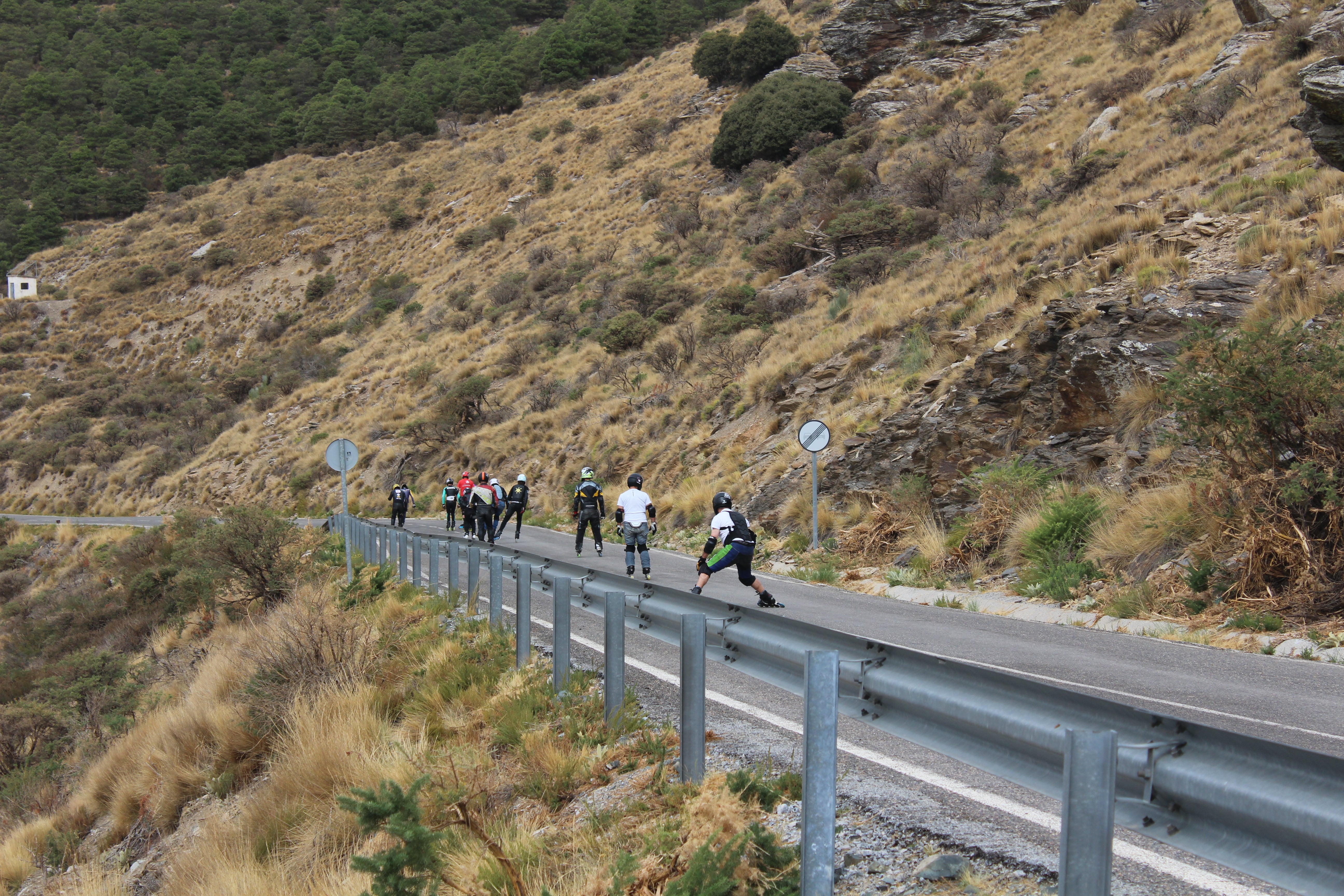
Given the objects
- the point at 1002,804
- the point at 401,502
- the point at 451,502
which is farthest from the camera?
the point at 401,502

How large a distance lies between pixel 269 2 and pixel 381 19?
15439 millimetres

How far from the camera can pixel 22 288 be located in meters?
68.9

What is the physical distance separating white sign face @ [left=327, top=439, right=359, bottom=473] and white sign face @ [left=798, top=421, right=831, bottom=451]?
26.1ft

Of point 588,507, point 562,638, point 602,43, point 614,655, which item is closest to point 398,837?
point 614,655

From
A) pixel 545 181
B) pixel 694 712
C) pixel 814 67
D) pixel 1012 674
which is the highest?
pixel 814 67

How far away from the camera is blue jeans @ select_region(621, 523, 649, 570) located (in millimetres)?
15312

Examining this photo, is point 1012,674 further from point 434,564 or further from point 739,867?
point 434,564

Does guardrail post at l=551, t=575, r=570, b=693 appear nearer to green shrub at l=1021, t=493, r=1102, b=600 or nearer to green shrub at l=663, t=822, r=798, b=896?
green shrub at l=663, t=822, r=798, b=896

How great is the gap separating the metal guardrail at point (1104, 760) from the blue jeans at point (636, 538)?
429 inches

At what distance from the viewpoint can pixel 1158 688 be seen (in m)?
7.05

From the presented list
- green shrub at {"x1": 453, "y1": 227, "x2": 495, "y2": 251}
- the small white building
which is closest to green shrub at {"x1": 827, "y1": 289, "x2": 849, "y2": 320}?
green shrub at {"x1": 453, "y1": 227, "x2": 495, "y2": 251}

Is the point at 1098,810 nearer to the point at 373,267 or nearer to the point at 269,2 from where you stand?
the point at 373,267

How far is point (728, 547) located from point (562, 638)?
17.1 feet

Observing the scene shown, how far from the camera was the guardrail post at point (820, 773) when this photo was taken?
11.1 ft
